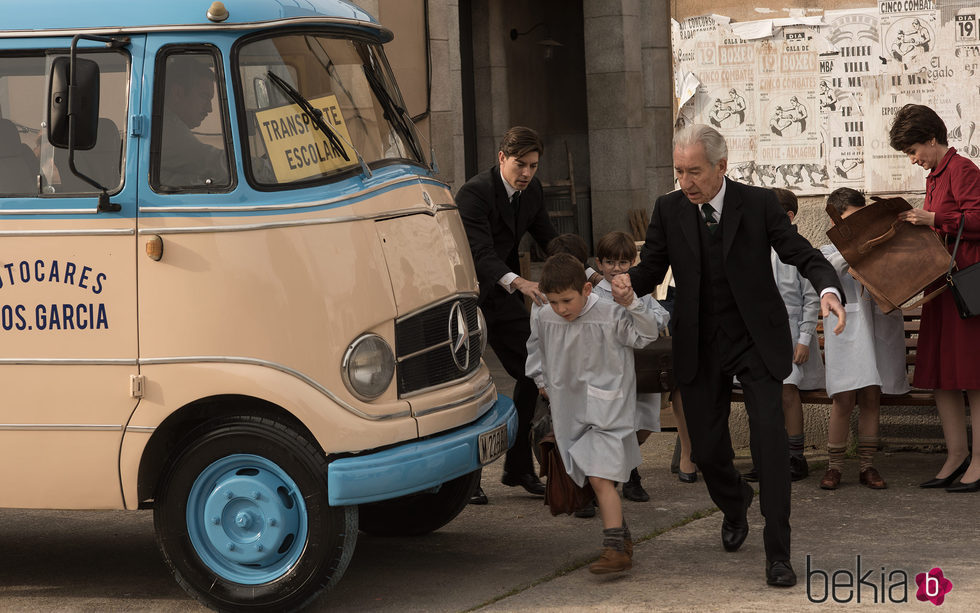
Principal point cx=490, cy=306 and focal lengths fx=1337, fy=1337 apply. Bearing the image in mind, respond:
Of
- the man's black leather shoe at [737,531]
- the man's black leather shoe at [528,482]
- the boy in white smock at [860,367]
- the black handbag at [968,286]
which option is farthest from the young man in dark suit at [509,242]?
the black handbag at [968,286]

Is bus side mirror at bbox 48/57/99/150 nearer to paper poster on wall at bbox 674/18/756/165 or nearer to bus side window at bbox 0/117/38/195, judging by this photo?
bus side window at bbox 0/117/38/195

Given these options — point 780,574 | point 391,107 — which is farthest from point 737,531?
point 391,107

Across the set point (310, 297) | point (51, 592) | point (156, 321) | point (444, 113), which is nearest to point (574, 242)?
point (310, 297)

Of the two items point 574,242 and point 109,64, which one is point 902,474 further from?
point 109,64

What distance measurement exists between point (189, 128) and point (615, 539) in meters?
2.46

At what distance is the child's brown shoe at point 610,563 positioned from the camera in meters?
5.62

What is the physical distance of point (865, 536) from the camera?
6301mm

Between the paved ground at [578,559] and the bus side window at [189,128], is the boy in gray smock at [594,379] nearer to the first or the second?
the paved ground at [578,559]

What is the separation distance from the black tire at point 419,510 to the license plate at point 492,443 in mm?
442

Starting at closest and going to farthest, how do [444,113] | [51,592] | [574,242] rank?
[51,592] → [574,242] → [444,113]

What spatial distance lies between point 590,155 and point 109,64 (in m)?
13.8

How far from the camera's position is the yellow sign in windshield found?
539 centimetres

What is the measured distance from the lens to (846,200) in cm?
734

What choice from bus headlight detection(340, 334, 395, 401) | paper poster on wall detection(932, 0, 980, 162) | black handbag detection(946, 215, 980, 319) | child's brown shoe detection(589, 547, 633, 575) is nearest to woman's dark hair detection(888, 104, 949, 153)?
black handbag detection(946, 215, 980, 319)
